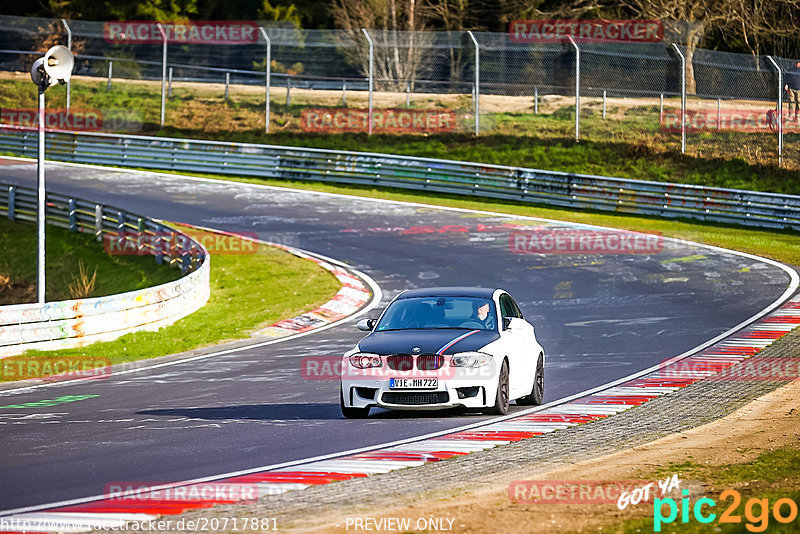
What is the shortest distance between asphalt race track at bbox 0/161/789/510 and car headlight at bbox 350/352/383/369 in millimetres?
609

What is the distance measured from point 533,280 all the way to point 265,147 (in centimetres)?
1778

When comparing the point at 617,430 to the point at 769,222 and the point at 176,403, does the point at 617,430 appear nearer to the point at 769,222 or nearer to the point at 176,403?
the point at 176,403

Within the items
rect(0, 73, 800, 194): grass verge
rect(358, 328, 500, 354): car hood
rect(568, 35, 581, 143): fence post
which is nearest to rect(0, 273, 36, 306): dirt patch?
rect(0, 73, 800, 194): grass verge

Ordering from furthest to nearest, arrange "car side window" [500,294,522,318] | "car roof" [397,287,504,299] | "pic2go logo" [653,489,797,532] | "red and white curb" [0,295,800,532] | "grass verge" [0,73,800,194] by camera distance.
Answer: "grass verge" [0,73,800,194], "car side window" [500,294,522,318], "car roof" [397,287,504,299], "red and white curb" [0,295,800,532], "pic2go logo" [653,489,797,532]

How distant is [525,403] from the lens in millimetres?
13219

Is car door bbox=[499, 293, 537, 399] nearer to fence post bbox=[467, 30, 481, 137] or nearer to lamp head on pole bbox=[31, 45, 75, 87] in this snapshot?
lamp head on pole bbox=[31, 45, 75, 87]

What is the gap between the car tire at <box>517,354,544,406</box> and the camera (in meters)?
13.1

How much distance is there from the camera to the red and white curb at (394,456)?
26.4ft

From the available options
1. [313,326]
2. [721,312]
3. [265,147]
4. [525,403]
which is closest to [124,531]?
[525,403]

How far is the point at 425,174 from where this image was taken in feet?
120

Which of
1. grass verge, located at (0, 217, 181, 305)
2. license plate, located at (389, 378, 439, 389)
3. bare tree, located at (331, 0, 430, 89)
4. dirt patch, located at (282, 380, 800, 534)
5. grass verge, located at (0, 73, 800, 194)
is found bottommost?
grass verge, located at (0, 217, 181, 305)

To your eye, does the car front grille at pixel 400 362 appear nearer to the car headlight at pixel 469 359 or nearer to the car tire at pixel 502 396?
the car headlight at pixel 469 359

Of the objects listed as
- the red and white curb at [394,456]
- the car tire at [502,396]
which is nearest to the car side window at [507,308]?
the car tire at [502,396]

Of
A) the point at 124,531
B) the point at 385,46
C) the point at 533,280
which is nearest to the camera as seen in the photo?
the point at 124,531
